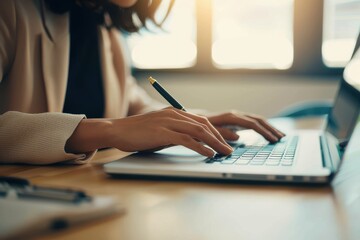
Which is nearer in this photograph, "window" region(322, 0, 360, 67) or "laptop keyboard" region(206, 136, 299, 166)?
"laptop keyboard" region(206, 136, 299, 166)

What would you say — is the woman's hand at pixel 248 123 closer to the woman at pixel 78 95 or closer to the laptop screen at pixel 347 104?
the woman at pixel 78 95

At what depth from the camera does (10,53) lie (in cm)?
103

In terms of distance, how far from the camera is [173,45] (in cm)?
367

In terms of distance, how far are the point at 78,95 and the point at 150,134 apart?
58cm

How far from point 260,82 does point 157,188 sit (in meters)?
2.73

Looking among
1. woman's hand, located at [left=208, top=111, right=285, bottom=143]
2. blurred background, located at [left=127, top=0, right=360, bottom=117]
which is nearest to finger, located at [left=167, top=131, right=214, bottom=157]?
woman's hand, located at [left=208, top=111, right=285, bottom=143]

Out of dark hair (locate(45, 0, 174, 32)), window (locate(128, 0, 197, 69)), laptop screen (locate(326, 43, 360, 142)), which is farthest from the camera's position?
window (locate(128, 0, 197, 69))

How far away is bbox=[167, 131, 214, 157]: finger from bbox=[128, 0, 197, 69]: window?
8.88 ft

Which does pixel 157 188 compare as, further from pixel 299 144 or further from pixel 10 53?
pixel 10 53

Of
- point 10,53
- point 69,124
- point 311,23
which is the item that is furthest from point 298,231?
point 311,23

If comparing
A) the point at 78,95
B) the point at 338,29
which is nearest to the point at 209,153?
the point at 78,95

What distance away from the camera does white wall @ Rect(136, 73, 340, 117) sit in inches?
124

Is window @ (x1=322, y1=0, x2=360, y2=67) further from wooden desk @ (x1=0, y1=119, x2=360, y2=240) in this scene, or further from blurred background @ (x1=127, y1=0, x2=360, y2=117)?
wooden desk @ (x1=0, y1=119, x2=360, y2=240)

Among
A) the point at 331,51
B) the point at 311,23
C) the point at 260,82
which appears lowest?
the point at 260,82
